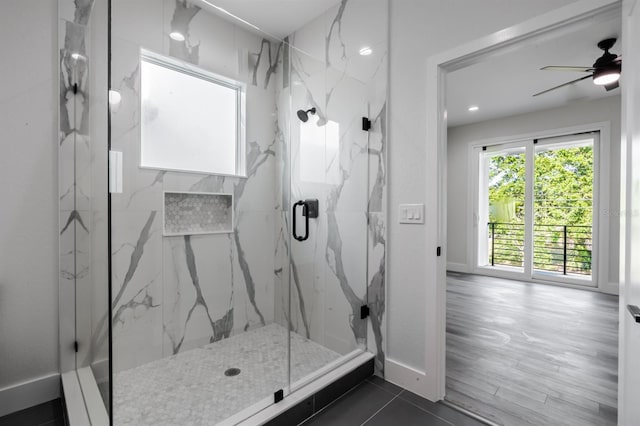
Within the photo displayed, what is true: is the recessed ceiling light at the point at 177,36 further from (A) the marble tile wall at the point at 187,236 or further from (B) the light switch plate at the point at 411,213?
(B) the light switch plate at the point at 411,213

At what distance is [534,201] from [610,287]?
1.56m

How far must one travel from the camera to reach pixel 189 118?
1.87m

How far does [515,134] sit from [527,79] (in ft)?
5.42

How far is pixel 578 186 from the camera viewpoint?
4727 mm

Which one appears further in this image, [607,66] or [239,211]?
[607,66]

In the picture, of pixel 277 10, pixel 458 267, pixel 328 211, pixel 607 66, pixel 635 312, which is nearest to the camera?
pixel 635 312

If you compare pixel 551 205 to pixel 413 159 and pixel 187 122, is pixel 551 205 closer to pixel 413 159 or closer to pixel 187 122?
pixel 413 159

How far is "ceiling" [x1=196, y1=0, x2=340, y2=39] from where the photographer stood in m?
2.41

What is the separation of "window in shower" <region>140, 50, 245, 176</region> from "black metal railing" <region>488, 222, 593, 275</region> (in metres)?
5.27

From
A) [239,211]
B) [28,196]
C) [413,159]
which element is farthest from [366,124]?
[28,196]

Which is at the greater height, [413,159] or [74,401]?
[413,159]

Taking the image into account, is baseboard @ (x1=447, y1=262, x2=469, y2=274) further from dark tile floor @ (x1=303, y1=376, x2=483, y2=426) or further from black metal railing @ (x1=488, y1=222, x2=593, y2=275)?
dark tile floor @ (x1=303, y1=376, x2=483, y2=426)

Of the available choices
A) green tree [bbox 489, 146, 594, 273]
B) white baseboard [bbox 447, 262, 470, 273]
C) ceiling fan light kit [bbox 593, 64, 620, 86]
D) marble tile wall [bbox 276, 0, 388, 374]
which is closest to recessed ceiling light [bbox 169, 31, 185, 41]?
marble tile wall [bbox 276, 0, 388, 374]

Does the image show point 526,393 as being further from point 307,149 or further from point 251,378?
point 307,149
